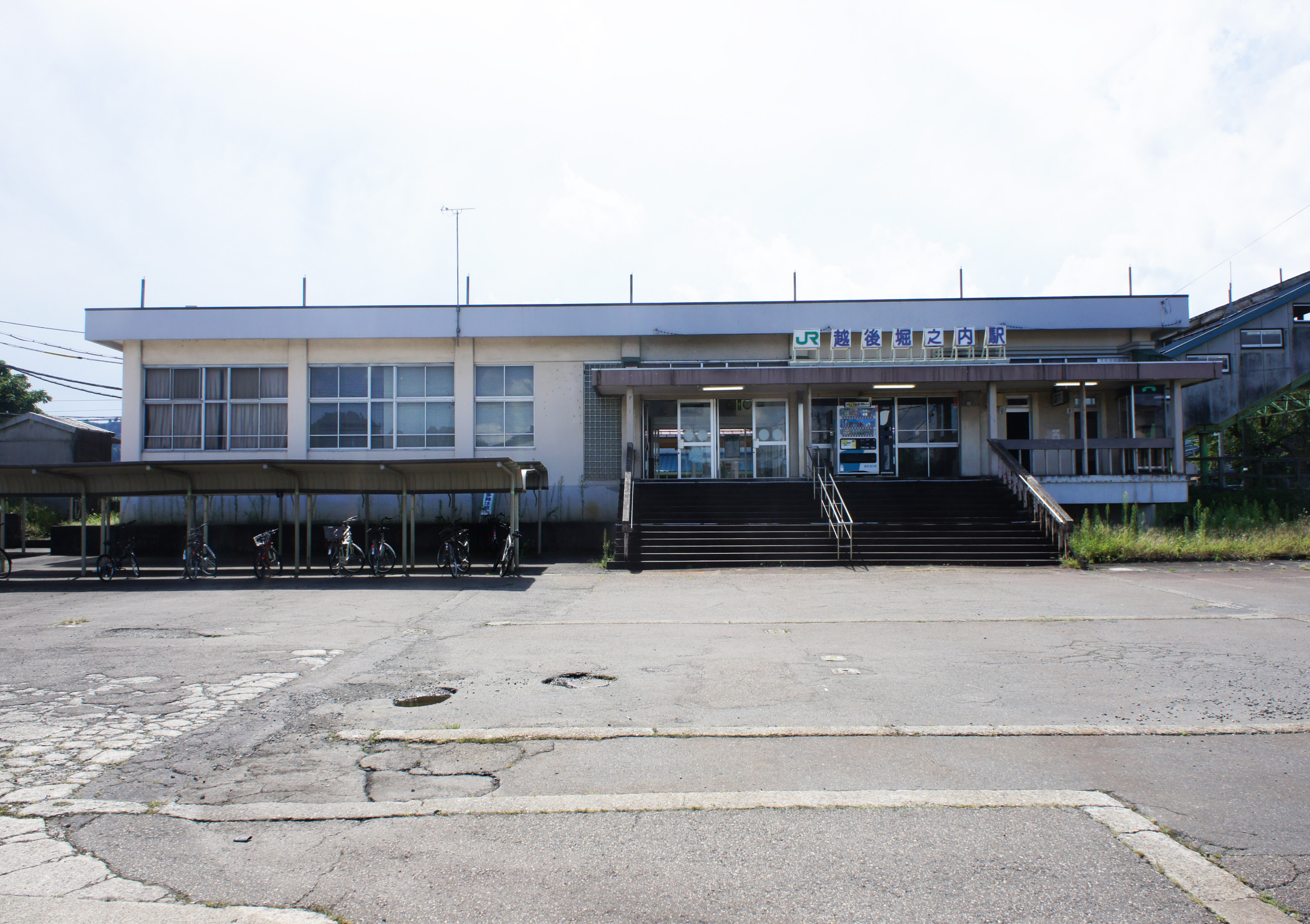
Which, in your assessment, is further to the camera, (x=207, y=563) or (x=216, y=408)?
(x=216, y=408)

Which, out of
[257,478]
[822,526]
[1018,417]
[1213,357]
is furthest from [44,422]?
[1213,357]

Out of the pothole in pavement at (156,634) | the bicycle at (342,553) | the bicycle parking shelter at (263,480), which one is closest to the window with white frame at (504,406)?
the bicycle parking shelter at (263,480)

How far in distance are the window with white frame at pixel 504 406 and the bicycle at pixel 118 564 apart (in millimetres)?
8940

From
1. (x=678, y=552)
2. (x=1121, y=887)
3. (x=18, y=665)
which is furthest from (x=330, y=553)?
(x=1121, y=887)

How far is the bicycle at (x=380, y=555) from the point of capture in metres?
15.4

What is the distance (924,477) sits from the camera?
2280cm

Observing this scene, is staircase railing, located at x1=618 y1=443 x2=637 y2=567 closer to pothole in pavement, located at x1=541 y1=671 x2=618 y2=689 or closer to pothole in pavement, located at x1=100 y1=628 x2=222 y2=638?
pothole in pavement, located at x1=100 y1=628 x2=222 y2=638

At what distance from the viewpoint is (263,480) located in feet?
55.7

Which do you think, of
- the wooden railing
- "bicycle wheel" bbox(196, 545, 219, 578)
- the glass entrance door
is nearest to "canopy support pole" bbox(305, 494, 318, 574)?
"bicycle wheel" bbox(196, 545, 219, 578)

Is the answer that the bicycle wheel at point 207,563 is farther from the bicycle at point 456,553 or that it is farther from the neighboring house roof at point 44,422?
the neighboring house roof at point 44,422

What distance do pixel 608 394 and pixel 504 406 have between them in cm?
324

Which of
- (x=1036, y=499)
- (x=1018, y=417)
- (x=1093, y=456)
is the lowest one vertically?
(x=1036, y=499)

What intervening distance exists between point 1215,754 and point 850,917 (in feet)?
10.4

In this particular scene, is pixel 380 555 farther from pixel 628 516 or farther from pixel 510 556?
pixel 628 516
